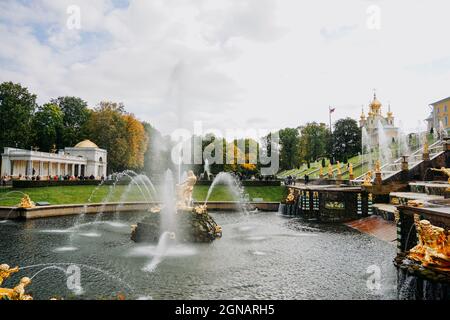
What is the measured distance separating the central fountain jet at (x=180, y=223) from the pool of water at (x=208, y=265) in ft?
2.53

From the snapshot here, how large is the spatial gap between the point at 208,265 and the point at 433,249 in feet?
26.0

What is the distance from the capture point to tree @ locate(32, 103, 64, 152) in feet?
228

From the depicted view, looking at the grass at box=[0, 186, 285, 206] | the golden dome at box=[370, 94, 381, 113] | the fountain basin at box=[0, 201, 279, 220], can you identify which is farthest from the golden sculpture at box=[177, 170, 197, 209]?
the golden dome at box=[370, 94, 381, 113]

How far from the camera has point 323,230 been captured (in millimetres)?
22656

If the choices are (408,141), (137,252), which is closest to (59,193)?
(137,252)

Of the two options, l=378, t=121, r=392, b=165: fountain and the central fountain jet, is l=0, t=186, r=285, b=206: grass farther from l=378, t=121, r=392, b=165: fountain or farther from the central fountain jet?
l=378, t=121, r=392, b=165: fountain

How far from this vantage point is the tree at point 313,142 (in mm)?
86562

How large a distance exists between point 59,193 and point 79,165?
3193cm

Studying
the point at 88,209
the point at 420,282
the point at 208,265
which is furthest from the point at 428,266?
the point at 88,209

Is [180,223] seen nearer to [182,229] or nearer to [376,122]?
[182,229]

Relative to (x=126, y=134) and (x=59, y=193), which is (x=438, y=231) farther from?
(x=126, y=134)

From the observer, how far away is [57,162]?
63.7 metres

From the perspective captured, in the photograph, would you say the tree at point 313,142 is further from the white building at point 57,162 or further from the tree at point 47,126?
the tree at point 47,126
